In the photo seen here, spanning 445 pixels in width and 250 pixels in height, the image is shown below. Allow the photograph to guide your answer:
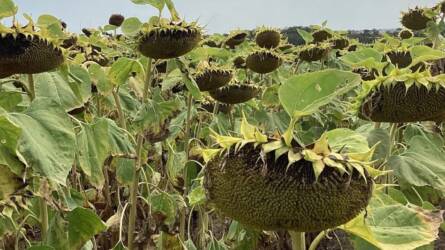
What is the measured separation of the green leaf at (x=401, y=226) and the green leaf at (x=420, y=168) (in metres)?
0.30

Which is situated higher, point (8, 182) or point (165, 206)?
point (8, 182)

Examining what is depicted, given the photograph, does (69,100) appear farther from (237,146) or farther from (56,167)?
(237,146)

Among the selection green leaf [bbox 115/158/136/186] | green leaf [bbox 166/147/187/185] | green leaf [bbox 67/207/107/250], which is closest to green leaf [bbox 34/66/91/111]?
green leaf [bbox 67/207/107/250]

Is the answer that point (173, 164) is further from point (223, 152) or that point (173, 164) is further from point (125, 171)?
point (223, 152)

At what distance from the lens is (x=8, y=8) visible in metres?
1.30

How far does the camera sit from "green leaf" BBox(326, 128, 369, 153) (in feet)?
3.20

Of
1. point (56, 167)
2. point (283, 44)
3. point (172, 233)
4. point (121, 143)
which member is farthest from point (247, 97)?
point (283, 44)

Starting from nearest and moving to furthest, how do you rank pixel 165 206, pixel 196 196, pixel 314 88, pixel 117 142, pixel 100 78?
1. pixel 314 88
2. pixel 196 196
3. pixel 117 142
4. pixel 100 78
5. pixel 165 206

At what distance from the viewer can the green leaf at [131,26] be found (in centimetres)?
176

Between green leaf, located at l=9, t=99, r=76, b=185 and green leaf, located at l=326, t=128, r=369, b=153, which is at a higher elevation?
green leaf, located at l=326, t=128, r=369, b=153

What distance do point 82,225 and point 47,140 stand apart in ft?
1.27

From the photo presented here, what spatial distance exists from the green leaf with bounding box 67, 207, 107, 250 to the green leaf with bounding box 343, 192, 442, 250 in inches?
22.6

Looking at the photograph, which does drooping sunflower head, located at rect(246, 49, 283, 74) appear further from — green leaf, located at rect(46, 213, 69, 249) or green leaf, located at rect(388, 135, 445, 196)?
green leaf, located at rect(46, 213, 69, 249)

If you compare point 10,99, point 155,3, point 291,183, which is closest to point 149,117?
point 155,3
